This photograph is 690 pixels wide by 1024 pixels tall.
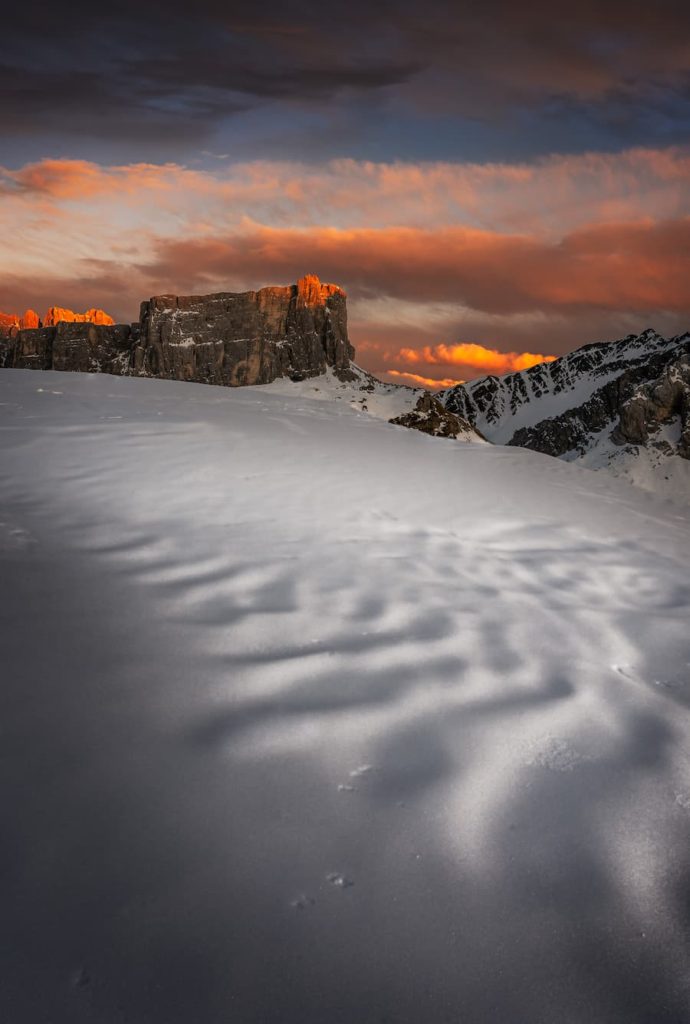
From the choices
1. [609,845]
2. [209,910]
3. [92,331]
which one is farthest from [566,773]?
[92,331]

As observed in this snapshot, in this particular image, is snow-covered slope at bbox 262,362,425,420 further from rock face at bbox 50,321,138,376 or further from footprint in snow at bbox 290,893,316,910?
footprint in snow at bbox 290,893,316,910

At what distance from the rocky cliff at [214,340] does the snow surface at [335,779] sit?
16776cm

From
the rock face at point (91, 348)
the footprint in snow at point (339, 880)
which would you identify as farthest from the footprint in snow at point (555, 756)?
the rock face at point (91, 348)

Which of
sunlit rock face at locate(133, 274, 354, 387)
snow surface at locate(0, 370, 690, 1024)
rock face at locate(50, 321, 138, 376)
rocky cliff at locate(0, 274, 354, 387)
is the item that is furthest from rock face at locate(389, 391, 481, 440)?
rock face at locate(50, 321, 138, 376)

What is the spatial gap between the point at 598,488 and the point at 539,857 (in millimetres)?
6033

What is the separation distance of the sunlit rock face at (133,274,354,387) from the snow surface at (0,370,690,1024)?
164568 mm

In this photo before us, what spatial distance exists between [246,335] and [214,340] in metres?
9.09

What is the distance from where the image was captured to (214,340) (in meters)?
170

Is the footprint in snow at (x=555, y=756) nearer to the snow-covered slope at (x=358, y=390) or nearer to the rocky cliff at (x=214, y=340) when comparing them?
the snow-covered slope at (x=358, y=390)

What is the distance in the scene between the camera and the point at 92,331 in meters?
170

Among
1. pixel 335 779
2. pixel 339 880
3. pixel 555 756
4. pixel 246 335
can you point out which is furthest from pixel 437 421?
pixel 246 335

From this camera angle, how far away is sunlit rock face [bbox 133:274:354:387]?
16525 cm

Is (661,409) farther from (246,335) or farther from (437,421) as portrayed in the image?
(246,335)

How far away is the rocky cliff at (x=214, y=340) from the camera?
166m
